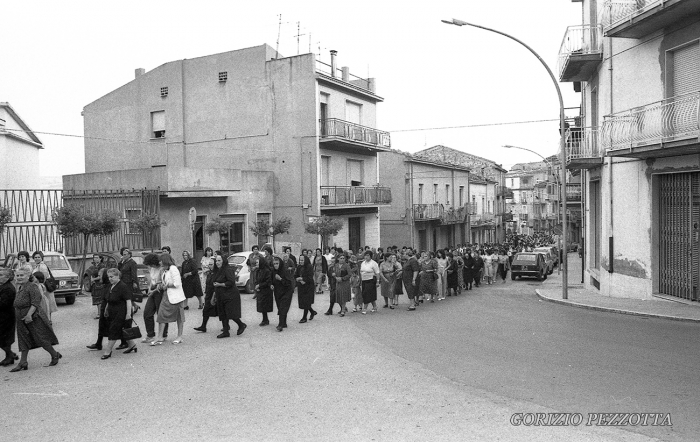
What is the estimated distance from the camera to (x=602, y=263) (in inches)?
731

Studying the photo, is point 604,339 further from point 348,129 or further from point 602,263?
point 348,129

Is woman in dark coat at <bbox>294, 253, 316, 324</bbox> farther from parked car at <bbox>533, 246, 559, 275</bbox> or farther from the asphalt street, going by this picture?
parked car at <bbox>533, 246, 559, 275</bbox>

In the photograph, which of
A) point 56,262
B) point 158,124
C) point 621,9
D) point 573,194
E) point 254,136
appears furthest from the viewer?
point 573,194

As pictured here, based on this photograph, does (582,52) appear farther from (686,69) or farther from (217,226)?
(217,226)

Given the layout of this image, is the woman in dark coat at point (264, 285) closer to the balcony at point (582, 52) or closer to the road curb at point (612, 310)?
the road curb at point (612, 310)

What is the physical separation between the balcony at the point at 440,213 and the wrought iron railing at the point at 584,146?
24.2m

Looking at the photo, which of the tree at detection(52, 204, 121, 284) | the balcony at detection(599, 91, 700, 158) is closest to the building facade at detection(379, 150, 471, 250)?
the tree at detection(52, 204, 121, 284)

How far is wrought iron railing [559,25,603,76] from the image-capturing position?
61.0ft

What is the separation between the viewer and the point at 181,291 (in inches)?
424

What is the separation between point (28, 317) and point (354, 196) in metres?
26.6

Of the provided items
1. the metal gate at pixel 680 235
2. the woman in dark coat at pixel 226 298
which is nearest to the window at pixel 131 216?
the woman in dark coat at pixel 226 298

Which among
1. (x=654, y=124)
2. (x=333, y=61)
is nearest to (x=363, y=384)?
(x=654, y=124)

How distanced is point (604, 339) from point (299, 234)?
22429 mm

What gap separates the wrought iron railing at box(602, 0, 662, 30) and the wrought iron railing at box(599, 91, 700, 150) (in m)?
2.28
